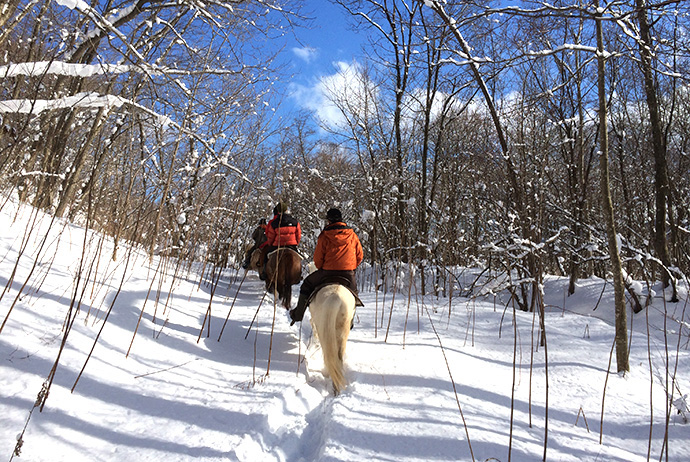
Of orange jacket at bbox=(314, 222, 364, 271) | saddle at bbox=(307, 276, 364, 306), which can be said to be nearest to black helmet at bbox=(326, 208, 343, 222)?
orange jacket at bbox=(314, 222, 364, 271)

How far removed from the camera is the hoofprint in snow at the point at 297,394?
1.93 meters

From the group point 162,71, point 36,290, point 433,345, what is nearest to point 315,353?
point 433,345

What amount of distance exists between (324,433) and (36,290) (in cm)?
270

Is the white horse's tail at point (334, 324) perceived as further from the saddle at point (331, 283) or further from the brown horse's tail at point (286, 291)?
the brown horse's tail at point (286, 291)

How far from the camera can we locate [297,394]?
108 inches

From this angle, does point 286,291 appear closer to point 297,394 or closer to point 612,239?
point 297,394

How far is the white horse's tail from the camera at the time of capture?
116 inches

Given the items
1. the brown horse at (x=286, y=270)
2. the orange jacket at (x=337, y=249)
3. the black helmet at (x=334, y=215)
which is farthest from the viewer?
the brown horse at (x=286, y=270)

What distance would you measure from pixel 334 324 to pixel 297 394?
64 cm

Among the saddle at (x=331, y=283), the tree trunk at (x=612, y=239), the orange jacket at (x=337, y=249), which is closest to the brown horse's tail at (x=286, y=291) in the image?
the orange jacket at (x=337, y=249)

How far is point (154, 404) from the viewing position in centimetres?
227

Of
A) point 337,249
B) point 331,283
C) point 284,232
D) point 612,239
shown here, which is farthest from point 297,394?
point 284,232

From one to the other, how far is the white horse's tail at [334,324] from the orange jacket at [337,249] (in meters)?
0.52

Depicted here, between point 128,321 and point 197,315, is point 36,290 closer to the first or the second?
point 128,321
